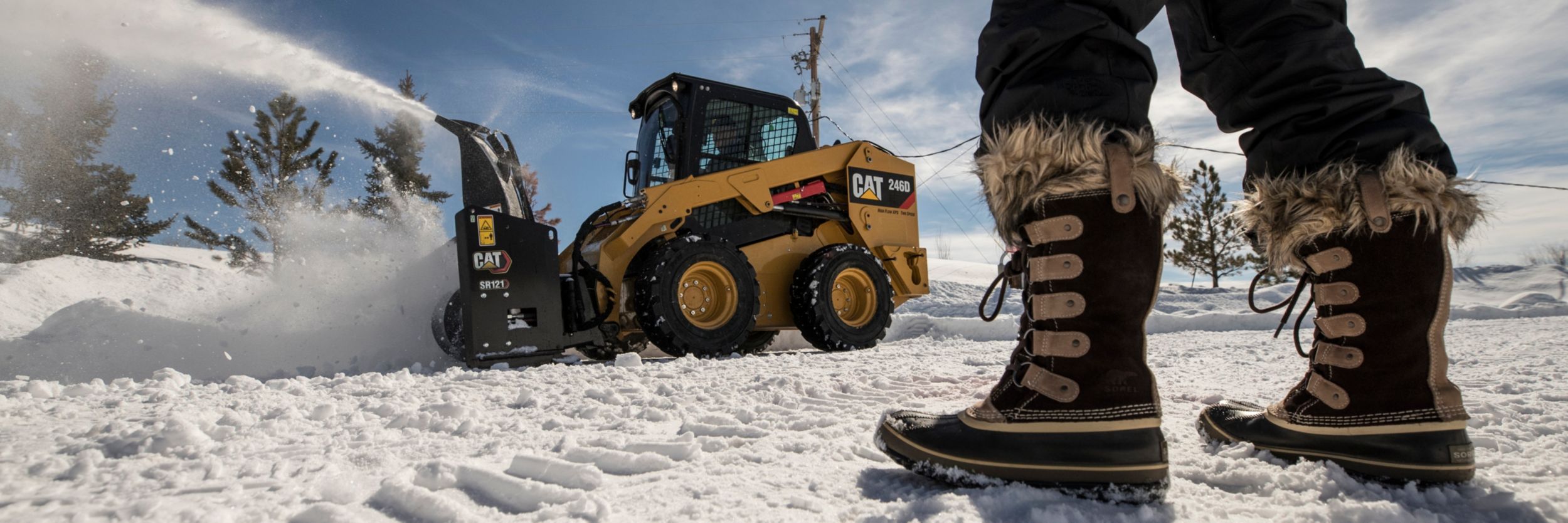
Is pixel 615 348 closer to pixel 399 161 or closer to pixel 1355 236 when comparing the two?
pixel 1355 236

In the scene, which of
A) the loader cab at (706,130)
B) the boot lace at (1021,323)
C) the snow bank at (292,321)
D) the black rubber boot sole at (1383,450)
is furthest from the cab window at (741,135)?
the black rubber boot sole at (1383,450)

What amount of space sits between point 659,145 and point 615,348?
173cm

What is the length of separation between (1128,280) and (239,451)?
70.5 inches

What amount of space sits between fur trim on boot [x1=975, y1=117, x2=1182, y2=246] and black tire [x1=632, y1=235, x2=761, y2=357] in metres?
3.39

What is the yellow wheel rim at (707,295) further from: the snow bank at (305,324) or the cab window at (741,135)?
the snow bank at (305,324)

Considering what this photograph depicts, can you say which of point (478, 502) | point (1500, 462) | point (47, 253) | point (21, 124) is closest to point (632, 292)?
point (478, 502)

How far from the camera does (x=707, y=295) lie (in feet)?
16.2

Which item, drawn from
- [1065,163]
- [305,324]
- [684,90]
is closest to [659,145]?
[684,90]

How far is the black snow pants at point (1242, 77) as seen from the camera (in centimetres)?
125

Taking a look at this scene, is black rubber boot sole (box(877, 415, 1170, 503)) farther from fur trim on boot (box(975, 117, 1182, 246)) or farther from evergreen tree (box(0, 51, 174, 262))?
evergreen tree (box(0, 51, 174, 262))

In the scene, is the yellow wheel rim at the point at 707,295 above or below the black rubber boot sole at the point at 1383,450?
above

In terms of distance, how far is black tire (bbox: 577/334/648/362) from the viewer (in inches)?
204

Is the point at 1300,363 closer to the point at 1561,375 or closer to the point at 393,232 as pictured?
the point at 1561,375

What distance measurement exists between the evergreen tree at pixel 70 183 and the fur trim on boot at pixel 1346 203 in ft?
42.4
